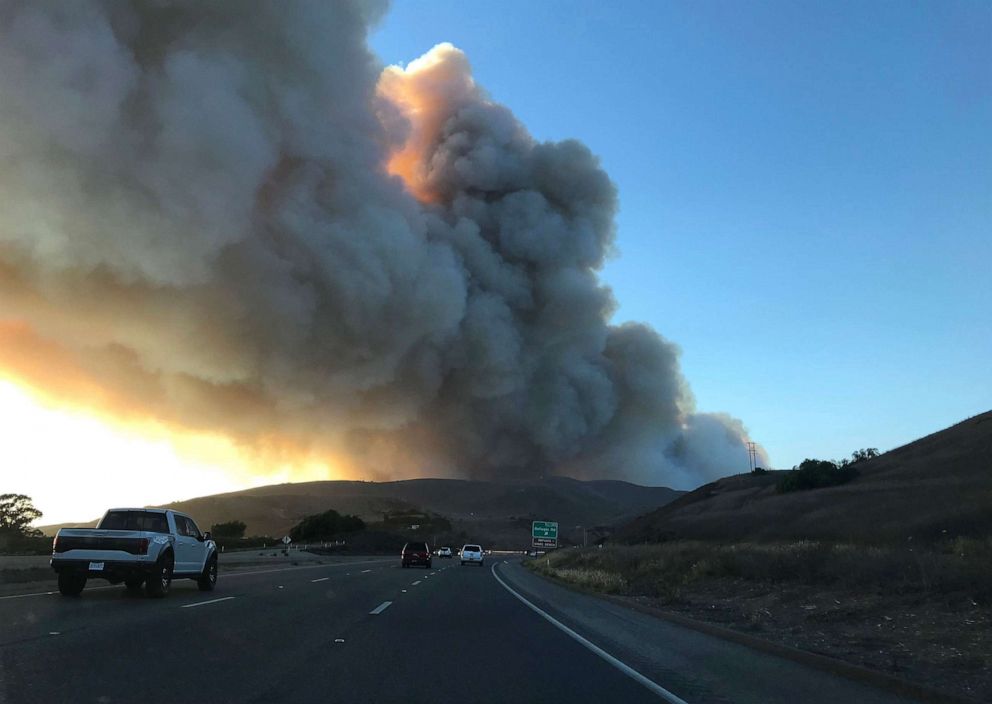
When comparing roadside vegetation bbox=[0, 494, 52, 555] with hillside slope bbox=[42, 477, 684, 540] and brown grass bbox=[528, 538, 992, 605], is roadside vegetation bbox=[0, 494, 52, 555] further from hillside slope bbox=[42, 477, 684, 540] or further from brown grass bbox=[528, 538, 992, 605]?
hillside slope bbox=[42, 477, 684, 540]

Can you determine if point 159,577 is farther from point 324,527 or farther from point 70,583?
point 324,527

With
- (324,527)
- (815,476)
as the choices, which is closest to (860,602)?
(815,476)

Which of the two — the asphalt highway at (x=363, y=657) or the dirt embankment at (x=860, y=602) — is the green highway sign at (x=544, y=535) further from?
the asphalt highway at (x=363, y=657)

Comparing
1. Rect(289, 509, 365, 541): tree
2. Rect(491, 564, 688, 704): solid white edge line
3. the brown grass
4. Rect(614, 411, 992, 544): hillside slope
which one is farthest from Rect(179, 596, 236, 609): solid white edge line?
Rect(289, 509, 365, 541): tree

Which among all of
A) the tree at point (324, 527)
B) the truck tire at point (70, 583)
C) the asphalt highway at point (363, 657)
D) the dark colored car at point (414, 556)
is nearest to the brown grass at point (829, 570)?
the asphalt highway at point (363, 657)

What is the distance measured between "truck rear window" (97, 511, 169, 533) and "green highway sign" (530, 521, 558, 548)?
2500cm

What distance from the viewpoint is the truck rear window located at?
14.6 meters

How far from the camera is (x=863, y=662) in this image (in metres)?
8.29

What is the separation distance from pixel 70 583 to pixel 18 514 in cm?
4314

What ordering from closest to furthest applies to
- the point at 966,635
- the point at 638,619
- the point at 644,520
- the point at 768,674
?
the point at 768,674, the point at 966,635, the point at 638,619, the point at 644,520

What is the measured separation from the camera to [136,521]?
14.7m

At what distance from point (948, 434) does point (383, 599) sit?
43945 mm

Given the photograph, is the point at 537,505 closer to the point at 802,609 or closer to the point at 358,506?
the point at 358,506

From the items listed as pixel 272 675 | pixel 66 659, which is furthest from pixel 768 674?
pixel 66 659
